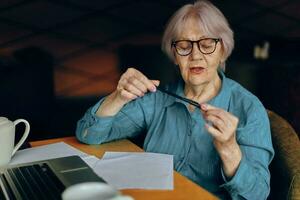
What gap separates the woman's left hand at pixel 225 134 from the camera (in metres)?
1.04

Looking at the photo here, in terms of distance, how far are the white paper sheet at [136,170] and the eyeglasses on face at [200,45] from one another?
13.8 inches

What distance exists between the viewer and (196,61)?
53.4 inches

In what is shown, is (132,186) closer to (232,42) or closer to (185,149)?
(185,149)

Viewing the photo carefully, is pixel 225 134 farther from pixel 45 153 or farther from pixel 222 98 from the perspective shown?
pixel 45 153

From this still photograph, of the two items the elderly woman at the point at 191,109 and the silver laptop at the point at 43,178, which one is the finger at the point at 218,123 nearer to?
the elderly woman at the point at 191,109

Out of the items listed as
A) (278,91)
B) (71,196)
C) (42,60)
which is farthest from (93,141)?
(278,91)


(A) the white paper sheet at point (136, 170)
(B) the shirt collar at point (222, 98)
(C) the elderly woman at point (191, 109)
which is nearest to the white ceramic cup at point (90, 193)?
(A) the white paper sheet at point (136, 170)

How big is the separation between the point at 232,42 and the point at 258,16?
1.64 meters

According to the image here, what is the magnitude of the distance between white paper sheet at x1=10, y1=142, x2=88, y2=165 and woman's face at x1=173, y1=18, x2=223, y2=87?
40 cm

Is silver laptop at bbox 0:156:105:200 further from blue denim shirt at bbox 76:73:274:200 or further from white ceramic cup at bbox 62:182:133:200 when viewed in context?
blue denim shirt at bbox 76:73:274:200

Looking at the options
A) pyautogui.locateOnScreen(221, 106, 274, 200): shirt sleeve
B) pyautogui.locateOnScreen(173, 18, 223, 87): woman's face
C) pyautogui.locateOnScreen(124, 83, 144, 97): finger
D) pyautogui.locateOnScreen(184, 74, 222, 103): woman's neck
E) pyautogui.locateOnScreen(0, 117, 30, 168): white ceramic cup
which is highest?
pyautogui.locateOnScreen(173, 18, 223, 87): woman's face

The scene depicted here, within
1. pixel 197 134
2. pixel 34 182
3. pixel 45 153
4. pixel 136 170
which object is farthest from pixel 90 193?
pixel 197 134

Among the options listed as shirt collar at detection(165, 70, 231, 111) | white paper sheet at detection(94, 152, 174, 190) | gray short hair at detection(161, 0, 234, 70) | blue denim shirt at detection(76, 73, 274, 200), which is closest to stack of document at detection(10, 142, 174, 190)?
white paper sheet at detection(94, 152, 174, 190)

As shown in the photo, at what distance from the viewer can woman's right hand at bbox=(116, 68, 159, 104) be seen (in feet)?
4.17
